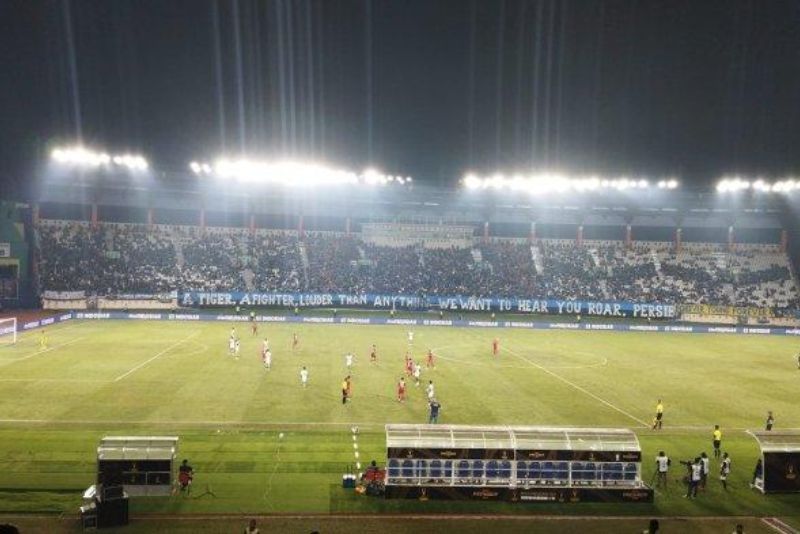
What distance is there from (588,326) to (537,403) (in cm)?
4122

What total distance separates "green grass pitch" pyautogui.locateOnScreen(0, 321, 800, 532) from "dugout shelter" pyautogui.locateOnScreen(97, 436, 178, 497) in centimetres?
55

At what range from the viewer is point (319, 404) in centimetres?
3088

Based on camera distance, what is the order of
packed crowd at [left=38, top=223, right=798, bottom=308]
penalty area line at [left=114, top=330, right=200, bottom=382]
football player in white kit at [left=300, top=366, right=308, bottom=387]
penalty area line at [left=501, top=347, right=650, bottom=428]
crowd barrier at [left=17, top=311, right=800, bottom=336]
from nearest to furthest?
penalty area line at [left=501, top=347, right=650, bottom=428] < football player in white kit at [left=300, top=366, right=308, bottom=387] < penalty area line at [left=114, top=330, right=200, bottom=382] < crowd barrier at [left=17, top=311, right=800, bottom=336] < packed crowd at [left=38, top=223, right=798, bottom=308]

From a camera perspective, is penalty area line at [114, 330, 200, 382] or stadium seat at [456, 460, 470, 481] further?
penalty area line at [114, 330, 200, 382]

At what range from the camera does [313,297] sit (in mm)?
76125

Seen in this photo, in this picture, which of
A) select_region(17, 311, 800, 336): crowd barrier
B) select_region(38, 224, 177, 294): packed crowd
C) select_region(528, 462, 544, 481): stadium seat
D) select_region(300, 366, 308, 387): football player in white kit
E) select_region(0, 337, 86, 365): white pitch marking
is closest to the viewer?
select_region(528, 462, 544, 481): stadium seat

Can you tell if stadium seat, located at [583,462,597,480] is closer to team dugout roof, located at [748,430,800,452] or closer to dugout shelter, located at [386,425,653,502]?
dugout shelter, located at [386,425,653,502]

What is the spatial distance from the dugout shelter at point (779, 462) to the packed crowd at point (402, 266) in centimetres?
5957

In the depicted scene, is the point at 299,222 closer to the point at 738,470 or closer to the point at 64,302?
the point at 64,302

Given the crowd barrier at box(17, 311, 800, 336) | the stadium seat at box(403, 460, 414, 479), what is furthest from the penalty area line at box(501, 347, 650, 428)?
the crowd barrier at box(17, 311, 800, 336)

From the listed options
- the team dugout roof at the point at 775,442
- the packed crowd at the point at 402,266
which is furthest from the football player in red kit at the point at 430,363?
the packed crowd at the point at 402,266

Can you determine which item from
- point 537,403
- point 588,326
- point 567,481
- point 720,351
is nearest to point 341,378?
point 537,403

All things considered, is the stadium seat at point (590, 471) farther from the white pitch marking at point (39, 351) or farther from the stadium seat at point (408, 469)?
the white pitch marking at point (39, 351)

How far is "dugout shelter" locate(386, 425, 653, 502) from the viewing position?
766 inches
